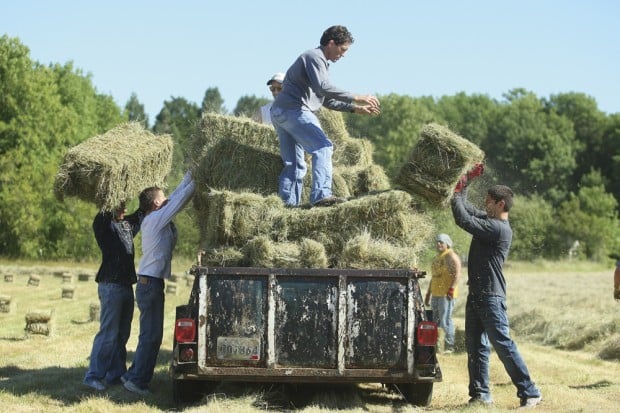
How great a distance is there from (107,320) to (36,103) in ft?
158

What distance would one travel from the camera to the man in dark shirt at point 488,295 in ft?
28.6

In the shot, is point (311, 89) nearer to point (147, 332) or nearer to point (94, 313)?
point (147, 332)

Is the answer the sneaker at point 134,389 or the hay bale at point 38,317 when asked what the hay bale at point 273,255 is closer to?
the sneaker at point 134,389

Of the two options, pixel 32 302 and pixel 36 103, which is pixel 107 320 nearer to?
pixel 32 302

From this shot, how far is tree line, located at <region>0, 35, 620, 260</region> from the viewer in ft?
174

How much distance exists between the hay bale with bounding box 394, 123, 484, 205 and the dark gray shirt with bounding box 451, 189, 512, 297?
252mm

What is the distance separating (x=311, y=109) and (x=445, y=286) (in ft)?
18.3

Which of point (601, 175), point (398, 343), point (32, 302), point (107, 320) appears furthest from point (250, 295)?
point (601, 175)

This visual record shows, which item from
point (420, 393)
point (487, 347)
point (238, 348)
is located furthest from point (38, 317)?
point (487, 347)

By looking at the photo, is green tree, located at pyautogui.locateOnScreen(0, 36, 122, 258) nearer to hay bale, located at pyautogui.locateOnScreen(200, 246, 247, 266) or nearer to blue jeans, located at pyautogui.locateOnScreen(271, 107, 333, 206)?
blue jeans, located at pyautogui.locateOnScreen(271, 107, 333, 206)

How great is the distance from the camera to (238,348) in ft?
26.7

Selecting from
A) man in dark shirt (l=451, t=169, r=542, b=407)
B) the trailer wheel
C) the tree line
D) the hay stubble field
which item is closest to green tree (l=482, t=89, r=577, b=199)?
the tree line

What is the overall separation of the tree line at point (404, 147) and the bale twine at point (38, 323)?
13.4 feet

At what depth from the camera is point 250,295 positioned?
8195mm
